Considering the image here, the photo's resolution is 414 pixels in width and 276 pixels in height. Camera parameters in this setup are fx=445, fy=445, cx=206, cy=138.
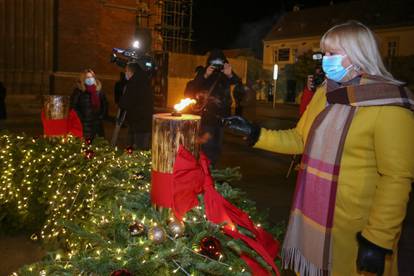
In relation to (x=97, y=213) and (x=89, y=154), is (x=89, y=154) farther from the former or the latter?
(x=97, y=213)

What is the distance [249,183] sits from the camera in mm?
7469

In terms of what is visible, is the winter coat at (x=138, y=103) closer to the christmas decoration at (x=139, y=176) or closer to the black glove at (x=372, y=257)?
the christmas decoration at (x=139, y=176)

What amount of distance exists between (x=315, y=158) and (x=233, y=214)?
0.50 m

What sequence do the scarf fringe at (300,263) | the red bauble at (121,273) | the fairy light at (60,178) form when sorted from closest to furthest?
the red bauble at (121,273) < the scarf fringe at (300,263) < the fairy light at (60,178)

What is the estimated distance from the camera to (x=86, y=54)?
15.6 metres

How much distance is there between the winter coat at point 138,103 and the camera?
246 inches

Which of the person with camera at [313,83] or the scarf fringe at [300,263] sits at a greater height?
the person with camera at [313,83]

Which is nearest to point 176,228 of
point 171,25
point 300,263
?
point 300,263

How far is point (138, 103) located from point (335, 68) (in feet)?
14.2

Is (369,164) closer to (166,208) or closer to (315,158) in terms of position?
(315,158)

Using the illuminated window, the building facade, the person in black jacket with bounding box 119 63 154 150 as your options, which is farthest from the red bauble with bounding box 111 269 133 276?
the illuminated window

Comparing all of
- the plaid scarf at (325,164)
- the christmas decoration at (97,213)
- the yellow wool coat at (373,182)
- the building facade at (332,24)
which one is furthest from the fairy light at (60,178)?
the building facade at (332,24)

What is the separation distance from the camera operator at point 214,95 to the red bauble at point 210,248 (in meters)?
3.65

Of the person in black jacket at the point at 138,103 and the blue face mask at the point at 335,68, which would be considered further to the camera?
the person in black jacket at the point at 138,103
